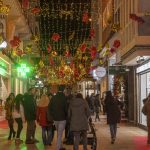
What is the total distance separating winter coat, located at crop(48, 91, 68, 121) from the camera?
14.3 m

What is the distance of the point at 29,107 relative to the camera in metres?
17.5

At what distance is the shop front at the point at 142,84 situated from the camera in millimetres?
23641

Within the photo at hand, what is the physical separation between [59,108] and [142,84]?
37.7 feet

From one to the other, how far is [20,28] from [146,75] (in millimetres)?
15956

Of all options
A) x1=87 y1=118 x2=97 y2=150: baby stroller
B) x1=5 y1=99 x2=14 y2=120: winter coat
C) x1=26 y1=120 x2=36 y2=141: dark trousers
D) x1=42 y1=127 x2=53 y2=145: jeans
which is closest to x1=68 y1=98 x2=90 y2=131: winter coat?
x1=87 y1=118 x2=97 y2=150: baby stroller

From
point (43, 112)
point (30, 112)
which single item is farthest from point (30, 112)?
point (43, 112)

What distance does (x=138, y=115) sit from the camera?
1041 inches

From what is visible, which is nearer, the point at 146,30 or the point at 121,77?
the point at 146,30

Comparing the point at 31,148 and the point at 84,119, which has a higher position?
the point at 84,119

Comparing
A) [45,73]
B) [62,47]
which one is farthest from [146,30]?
[45,73]

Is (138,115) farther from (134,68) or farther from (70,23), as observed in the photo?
(70,23)

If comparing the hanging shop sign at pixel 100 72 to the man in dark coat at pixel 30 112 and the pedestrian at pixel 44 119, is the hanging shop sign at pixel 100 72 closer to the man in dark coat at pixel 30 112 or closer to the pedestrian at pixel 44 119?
the man in dark coat at pixel 30 112

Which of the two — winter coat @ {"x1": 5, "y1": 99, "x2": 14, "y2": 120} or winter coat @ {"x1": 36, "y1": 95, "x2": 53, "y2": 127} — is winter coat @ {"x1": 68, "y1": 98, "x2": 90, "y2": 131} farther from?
winter coat @ {"x1": 5, "y1": 99, "x2": 14, "y2": 120}

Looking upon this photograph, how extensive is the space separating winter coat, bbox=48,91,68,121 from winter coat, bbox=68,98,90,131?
2.32 feet
